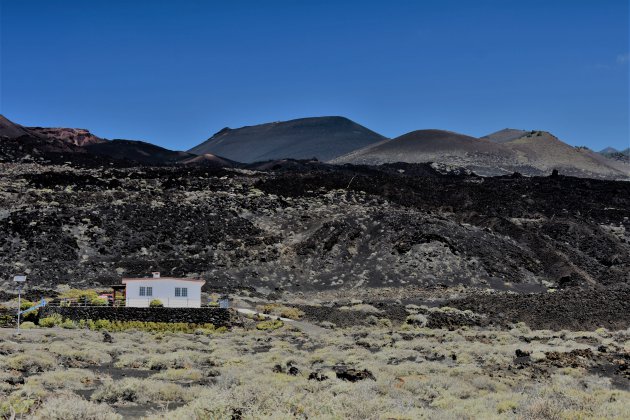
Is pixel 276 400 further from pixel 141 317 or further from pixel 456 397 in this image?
pixel 141 317

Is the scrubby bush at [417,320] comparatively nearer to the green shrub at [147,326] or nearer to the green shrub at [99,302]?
the green shrub at [147,326]

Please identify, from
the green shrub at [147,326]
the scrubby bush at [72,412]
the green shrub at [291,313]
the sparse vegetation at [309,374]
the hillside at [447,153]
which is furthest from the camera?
the hillside at [447,153]

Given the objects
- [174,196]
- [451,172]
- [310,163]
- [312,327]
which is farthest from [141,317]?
[451,172]

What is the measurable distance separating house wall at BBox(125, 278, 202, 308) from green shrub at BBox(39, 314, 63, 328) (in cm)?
416

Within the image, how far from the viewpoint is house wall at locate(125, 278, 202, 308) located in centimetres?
4044

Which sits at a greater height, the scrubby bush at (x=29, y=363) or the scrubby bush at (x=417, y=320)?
the scrubby bush at (x=29, y=363)

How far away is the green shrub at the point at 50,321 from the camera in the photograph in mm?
36438

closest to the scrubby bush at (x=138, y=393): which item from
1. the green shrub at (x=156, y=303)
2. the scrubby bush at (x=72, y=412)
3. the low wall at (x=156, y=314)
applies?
the scrubby bush at (x=72, y=412)

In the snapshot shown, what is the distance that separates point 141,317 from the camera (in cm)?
3794

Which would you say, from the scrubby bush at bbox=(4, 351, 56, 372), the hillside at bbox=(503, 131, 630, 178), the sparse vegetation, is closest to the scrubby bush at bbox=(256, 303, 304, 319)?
the sparse vegetation

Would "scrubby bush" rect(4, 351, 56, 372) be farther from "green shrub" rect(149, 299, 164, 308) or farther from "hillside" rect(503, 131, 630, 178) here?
"hillside" rect(503, 131, 630, 178)

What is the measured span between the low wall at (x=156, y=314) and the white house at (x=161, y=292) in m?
2.18

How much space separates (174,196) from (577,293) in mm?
44423

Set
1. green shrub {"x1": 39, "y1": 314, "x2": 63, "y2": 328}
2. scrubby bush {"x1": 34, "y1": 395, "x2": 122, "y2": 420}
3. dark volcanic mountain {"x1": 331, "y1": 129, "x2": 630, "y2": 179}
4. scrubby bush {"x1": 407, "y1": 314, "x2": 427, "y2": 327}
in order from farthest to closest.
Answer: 1. dark volcanic mountain {"x1": 331, "y1": 129, "x2": 630, "y2": 179}
2. scrubby bush {"x1": 407, "y1": 314, "x2": 427, "y2": 327}
3. green shrub {"x1": 39, "y1": 314, "x2": 63, "y2": 328}
4. scrubby bush {"x1": 34, "y1": 395, "x2": 122, "y2": 420}
